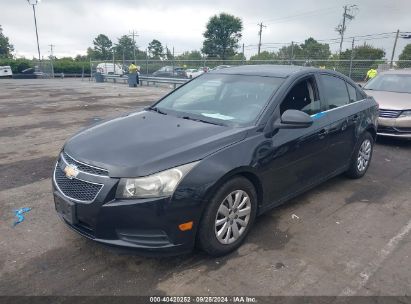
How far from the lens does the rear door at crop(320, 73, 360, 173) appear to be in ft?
14.1

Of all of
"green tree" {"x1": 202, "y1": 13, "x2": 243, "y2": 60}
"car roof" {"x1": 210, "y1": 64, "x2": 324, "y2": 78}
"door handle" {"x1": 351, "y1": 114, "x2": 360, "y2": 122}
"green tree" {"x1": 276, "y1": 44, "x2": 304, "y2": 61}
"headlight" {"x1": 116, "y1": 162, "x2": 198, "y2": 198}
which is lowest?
"headlight" {"x1": 116, "y1": 162, "x2": 198, "y2": 198}

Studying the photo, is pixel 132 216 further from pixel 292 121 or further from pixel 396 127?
pixel 396 127

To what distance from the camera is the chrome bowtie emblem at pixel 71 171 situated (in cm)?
291

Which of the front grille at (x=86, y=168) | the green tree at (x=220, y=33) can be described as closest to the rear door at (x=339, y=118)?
the front grille at (x=86, y=168)

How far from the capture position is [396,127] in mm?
6953

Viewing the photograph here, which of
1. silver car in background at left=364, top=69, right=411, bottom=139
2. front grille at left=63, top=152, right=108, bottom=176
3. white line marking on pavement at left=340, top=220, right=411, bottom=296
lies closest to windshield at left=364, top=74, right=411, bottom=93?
silver car in background at left=364, top=69, right=411, bottom=139

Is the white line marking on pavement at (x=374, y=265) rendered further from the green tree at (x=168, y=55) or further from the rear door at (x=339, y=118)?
the green tree at (x=168, y=55)

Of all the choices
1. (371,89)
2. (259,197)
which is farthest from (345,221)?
(371,89)

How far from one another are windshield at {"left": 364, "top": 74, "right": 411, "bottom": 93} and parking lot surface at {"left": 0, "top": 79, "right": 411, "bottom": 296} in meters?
3.90

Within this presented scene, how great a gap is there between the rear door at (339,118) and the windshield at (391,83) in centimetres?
382

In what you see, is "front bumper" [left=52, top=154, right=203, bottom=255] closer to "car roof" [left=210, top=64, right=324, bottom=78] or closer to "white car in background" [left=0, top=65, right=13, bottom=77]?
"car roof" [left=210, top=64, right=324, bottom=78]

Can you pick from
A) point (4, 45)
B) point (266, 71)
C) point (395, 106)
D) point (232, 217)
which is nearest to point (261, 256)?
point (232, 217)

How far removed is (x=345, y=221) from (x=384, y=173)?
7.04 feet

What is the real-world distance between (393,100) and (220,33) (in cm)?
5784
